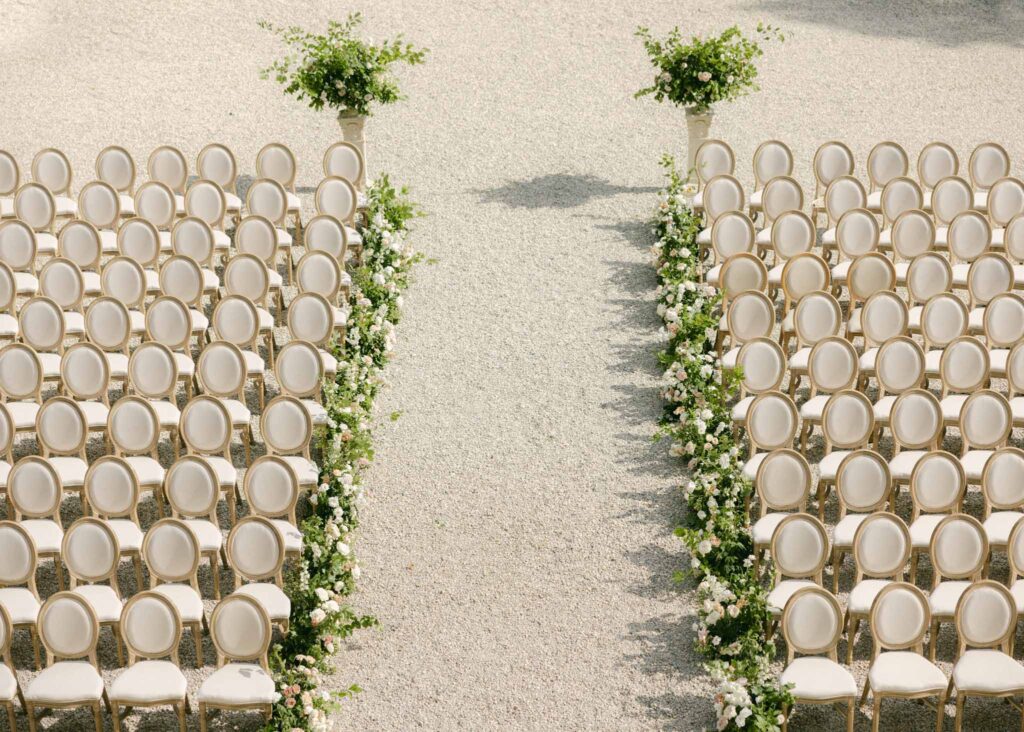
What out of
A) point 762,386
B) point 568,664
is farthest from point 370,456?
point 762,386

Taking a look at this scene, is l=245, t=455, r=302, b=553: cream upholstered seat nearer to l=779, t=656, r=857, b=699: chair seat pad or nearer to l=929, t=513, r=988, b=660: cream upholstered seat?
l=779, t=656, r=857, b=699: chair seat pad

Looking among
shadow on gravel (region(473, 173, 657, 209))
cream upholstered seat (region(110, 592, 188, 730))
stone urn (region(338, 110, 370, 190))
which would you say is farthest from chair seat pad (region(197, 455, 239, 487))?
shadow on gravel (region(473, 173, 657, 209))

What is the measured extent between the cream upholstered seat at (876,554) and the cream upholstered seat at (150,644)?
15.7 ft

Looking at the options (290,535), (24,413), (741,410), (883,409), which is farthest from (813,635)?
(24,413)

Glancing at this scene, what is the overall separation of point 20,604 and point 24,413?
2374mm

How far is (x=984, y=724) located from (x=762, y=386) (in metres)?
3.52

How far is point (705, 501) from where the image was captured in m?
11.1

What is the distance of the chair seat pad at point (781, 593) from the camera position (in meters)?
9.88

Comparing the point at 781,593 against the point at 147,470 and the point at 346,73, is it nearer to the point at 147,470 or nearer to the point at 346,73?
the point at 147,470

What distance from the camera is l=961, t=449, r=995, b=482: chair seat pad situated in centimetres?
1098

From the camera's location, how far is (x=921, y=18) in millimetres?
19641

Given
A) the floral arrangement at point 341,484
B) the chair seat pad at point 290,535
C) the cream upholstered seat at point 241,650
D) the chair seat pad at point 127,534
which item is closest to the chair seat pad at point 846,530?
the floral arrangement at point 341,484

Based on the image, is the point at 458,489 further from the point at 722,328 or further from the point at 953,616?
the point at 953,616

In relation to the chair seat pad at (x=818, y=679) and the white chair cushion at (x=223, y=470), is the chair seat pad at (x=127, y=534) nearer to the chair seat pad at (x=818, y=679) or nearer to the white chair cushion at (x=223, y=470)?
the white chair cushion at (x=223, y=470)
